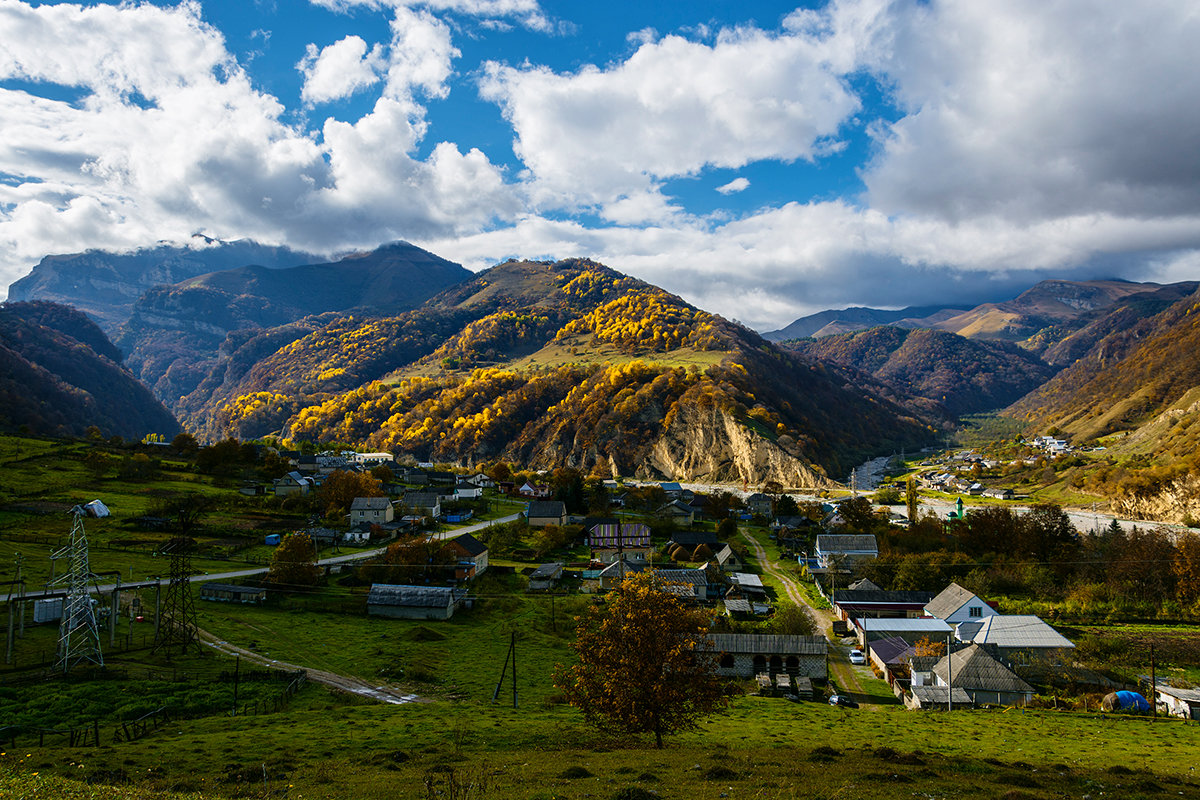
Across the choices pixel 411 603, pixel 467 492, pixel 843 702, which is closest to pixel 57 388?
pixel 467 492

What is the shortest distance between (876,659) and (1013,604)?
19929mm

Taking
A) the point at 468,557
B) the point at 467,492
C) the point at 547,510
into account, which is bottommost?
the point at 468,557

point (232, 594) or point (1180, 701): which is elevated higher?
point (232, 594)

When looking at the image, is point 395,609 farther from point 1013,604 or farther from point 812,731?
point 1013,604

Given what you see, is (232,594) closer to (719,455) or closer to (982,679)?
(982,679)

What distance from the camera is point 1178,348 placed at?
177 metres

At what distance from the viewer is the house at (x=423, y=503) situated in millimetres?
→ 76375

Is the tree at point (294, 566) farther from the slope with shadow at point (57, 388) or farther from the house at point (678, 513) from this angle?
the slope with shadow at point (57, 388)

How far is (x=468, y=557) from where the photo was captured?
179ft

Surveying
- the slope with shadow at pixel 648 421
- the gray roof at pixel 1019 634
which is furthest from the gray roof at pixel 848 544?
the slope with shadow at pixel 648 421

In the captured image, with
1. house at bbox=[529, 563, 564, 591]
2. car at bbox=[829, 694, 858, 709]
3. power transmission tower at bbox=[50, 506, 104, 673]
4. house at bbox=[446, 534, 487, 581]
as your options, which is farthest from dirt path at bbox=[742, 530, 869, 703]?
power transmission tower at bbox=[50, 506, 104, 673]

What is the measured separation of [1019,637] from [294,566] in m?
49.6

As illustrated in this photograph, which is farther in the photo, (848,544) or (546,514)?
(546,514)

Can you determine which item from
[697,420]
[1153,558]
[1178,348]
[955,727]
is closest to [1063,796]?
[955,727]
